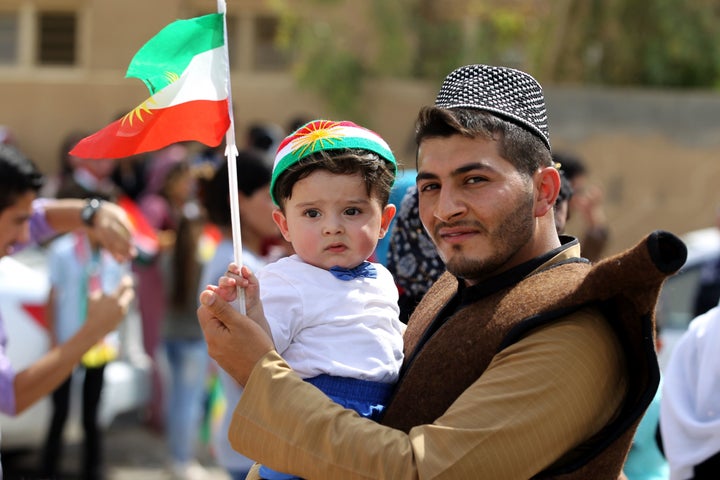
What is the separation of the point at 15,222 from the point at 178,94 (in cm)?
136

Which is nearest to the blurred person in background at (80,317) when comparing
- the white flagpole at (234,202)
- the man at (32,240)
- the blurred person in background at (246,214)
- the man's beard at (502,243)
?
the blurred person in background at (246,214)

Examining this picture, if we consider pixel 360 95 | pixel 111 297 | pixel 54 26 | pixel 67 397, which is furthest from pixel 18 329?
pixel 54 26

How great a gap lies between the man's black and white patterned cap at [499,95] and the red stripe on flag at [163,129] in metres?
0.59

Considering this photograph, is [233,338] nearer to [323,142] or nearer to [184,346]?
[323,142]

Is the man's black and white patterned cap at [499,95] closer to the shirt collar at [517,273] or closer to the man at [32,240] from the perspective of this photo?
the shirt collar at [517,273]

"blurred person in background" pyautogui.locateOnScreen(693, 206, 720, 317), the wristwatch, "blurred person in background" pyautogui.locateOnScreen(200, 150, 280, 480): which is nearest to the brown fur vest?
the wristwatch

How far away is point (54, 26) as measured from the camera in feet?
50.3

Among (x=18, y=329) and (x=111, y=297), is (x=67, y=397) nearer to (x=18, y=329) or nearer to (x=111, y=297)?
(x=18, y=329)

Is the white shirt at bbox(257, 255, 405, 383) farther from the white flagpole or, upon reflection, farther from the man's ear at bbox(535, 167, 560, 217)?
the man's ear at bbox(535, 167, 560, 217)

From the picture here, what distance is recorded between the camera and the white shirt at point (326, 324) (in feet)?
8.77

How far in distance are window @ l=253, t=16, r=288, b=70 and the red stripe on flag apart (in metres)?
12.5

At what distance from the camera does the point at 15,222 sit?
153 inches

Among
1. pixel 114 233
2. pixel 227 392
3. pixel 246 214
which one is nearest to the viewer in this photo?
pixel 114 233

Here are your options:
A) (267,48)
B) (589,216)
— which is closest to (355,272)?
(589,216)
